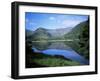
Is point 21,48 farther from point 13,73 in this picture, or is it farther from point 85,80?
point 85,80

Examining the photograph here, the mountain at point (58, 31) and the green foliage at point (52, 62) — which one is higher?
the mountain at point (58, 31)

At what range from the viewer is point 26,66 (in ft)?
5.02

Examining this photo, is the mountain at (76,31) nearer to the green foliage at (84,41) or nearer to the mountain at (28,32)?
the green foliage at (84,41)

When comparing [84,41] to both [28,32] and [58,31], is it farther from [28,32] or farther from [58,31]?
[28,32]

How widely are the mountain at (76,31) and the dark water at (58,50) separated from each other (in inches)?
2.3

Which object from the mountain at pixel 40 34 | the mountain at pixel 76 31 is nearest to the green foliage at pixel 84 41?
the mountain at pixel 76 31

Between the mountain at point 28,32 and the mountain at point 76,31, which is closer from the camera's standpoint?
the mountain at point 28,32

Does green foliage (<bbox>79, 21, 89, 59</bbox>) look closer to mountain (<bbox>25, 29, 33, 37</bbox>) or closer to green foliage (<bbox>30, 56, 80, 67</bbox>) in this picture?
green foliage (<bbox>30, 56, 80, 67</bbox>)

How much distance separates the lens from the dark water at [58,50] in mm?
1569

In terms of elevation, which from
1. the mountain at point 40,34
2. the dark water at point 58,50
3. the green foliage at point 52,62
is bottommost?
the green foliage at point 52,62

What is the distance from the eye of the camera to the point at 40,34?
1.57 meters

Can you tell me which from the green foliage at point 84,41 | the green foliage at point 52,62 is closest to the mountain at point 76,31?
the green foliage at point 84,41

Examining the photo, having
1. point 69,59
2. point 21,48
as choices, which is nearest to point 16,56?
point 21,48

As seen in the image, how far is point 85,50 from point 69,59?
0.38 ft
